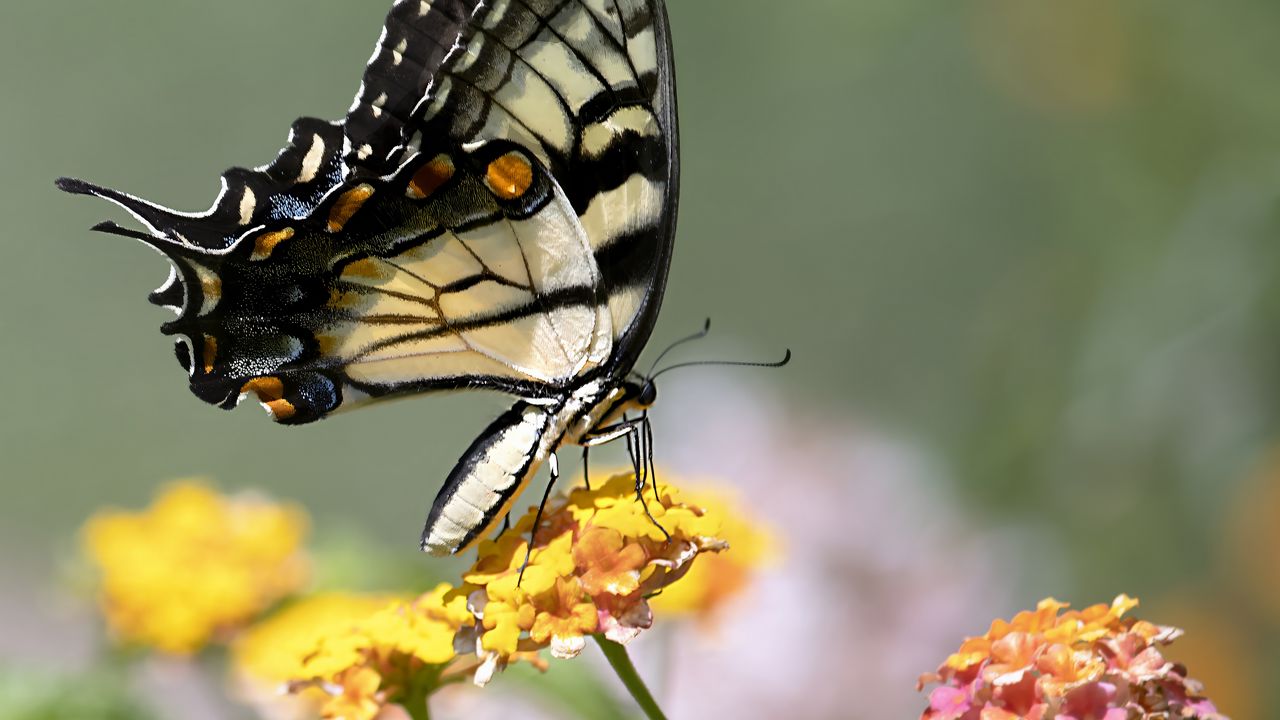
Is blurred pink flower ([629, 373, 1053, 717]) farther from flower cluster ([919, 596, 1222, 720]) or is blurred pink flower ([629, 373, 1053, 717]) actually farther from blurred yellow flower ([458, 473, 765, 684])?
flower cluster ([919, 596, 1222, 720])

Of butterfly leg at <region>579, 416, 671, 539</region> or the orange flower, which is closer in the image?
the orange flower

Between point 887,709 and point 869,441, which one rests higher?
point 869,441

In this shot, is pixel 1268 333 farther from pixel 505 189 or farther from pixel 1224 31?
pixel 505 189

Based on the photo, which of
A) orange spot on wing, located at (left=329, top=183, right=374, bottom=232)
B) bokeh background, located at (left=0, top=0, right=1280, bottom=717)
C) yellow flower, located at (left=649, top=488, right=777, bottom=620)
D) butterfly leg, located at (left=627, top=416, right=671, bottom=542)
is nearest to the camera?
butterfly leg, located at (left=627, top=416, right=671, bottom=542)

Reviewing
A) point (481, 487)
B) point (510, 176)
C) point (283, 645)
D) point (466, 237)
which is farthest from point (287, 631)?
point (510, 176)

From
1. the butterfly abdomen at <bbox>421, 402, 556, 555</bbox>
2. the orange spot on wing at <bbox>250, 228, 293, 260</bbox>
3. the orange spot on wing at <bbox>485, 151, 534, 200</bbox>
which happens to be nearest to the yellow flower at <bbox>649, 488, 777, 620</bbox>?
the butterfly abdomen at <bbox>421, 402, 556, 555</bbox>

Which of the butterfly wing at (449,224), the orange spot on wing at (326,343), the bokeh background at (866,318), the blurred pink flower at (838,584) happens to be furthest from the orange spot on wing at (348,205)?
the blurred pink flower at (838,584)

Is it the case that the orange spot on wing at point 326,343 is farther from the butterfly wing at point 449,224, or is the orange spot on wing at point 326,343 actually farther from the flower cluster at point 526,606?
the flower cluster at point 526,606

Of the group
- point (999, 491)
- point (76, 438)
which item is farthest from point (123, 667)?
point (76, 438)

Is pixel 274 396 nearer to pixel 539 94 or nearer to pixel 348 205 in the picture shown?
pixel 348 205
